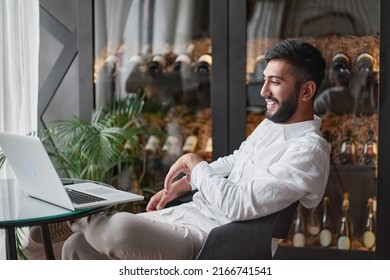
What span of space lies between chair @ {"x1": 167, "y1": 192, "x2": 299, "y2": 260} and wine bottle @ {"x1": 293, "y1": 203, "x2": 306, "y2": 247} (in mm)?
1210

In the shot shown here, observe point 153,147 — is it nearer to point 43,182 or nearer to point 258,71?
point 258,71

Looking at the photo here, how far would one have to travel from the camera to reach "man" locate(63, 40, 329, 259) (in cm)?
181

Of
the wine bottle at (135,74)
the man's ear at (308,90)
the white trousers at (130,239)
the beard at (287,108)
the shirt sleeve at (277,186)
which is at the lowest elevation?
the white trousers at (130,239)

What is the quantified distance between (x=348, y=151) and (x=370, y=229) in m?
0.38

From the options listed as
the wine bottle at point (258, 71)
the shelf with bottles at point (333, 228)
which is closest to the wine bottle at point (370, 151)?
the shelf with bottles at point (333, 228)

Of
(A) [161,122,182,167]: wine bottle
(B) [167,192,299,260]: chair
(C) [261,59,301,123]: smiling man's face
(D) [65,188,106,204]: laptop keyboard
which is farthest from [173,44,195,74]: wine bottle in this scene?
(B) [167,192,299,260]: chair

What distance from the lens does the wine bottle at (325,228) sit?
2.94m

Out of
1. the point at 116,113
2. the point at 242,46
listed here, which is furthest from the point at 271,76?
the point at 116,113

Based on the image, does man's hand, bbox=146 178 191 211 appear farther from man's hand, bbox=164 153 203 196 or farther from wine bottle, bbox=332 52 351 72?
wine bottle, bbox=332 52 351 72

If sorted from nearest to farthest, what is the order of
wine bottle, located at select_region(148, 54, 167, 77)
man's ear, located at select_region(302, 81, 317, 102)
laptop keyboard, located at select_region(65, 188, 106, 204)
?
1. laptop keyboard, located at select_region(65, 188, 106, 204)
2. man's ear, located at select_region(302, 81, 317, 102)
3. wine bottle, located at select_region(148, 54, 167, 77)

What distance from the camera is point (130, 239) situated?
1781 millimetres

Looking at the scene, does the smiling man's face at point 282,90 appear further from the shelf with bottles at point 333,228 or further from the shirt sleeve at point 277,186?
the shelf with bottles at point 333,228

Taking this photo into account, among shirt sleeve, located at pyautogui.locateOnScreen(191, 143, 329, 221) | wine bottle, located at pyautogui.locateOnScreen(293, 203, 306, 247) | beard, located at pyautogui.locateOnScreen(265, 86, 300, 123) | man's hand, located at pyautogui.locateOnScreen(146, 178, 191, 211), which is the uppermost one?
beard, located at pyautogui.locateOnScreen(265, 86, 300, 123)
